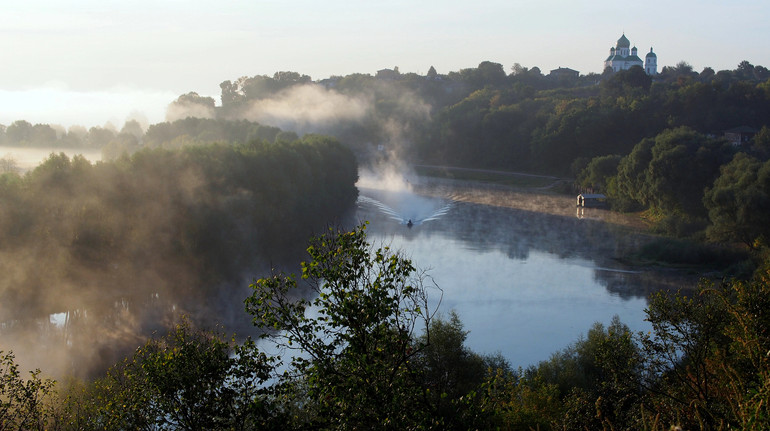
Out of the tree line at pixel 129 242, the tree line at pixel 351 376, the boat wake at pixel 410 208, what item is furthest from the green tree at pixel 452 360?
the boat wake at pixel 410 208

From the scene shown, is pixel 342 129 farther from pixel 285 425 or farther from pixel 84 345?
pixel 285 425

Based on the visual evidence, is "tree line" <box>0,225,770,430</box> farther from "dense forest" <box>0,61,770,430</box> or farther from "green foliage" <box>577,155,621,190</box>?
"green foliage" <box>577,155,621,190</box>

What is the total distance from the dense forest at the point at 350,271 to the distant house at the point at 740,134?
0.19 metres

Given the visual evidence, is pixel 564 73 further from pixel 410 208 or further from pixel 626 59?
pixel 410 208

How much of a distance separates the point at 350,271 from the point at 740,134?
59.7 meters

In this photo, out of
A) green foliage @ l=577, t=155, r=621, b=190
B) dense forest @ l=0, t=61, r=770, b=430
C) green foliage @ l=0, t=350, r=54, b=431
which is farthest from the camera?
green foliage @ l=577, t=155, r=621, b=190

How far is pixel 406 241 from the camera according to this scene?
1379 inches

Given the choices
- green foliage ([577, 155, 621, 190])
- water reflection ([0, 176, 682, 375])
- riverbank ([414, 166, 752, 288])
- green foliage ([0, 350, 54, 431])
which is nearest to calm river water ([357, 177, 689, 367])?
water reflection ([0, 176, 682, 375])

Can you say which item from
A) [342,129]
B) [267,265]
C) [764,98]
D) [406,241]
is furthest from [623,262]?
[342,129]

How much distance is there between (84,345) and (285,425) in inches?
572

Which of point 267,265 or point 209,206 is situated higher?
point 209,206

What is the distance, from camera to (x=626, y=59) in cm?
11319

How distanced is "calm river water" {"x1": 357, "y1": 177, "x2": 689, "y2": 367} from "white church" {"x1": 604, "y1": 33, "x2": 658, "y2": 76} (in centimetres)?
6695

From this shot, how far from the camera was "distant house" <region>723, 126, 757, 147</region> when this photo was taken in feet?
189
